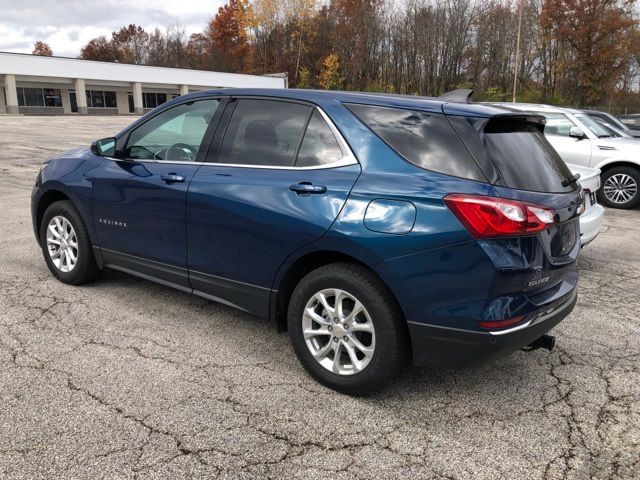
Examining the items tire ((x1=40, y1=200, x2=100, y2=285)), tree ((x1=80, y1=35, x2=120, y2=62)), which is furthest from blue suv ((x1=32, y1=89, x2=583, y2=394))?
tree ((x1=80, y1=35, x2=120, y2=62))

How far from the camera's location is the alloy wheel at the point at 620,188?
9711mm

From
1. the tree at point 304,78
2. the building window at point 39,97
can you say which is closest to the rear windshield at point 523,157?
the building window at point 39,97

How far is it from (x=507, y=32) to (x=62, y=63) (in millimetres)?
42558

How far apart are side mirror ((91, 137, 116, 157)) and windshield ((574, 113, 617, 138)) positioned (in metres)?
8.76

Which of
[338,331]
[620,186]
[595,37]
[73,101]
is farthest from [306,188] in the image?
[73,101]

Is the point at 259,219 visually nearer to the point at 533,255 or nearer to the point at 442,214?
the point at 442,214

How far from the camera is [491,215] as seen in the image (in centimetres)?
258

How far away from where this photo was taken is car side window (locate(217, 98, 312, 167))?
333 centimetres

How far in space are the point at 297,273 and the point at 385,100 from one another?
1155mm

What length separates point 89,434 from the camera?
266 centimetres

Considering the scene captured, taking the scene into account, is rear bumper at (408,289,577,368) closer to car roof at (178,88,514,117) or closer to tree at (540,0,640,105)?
car roof at (178,88,514,117)

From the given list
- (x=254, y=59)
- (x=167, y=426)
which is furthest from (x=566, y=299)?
(x=254, y=59)

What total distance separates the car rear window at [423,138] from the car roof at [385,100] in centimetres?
5

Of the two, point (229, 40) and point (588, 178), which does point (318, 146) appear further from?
point (229, 40)
